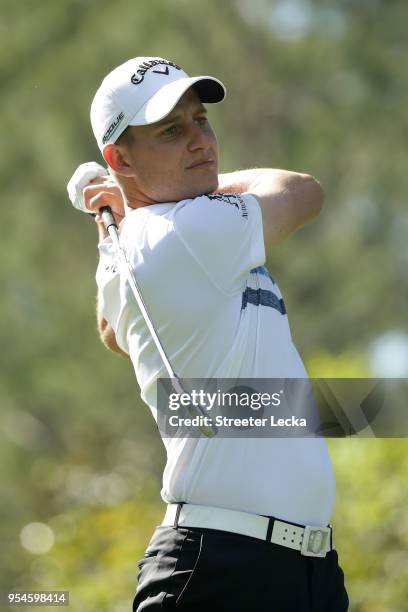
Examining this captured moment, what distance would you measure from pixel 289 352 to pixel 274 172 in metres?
0.59

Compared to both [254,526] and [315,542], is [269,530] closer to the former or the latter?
[254,526]

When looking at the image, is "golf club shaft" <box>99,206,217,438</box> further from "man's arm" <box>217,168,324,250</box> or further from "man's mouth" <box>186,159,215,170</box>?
"man's arm" <box>217,168,324,250</box>

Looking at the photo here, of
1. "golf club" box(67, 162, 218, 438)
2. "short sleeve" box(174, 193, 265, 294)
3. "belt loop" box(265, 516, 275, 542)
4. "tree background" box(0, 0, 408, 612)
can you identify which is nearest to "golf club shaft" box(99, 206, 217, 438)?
"golf club" box(67, 162, 218, 438)

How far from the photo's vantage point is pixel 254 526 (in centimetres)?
338

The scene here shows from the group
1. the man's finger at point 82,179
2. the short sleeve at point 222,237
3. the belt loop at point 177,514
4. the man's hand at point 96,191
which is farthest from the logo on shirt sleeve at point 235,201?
the belt loop at point 177,514

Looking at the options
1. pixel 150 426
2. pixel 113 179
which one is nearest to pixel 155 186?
pixel 113 179

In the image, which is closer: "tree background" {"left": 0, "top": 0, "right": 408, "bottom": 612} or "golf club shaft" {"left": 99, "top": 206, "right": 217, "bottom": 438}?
"golf club shaft" {"left": 99, "top": 206, "right": 217, "bottom": 438}

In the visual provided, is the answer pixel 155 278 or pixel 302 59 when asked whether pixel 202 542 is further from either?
pixel 302 59

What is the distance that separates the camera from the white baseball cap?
143 inches

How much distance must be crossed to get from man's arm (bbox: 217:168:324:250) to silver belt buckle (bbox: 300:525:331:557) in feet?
2.69

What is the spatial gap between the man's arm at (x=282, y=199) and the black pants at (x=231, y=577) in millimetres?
865

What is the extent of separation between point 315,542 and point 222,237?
882 mm

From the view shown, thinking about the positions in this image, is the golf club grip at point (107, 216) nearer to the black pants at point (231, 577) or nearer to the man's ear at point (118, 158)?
the man's ear at point (118, 158)

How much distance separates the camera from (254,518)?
3.38m
